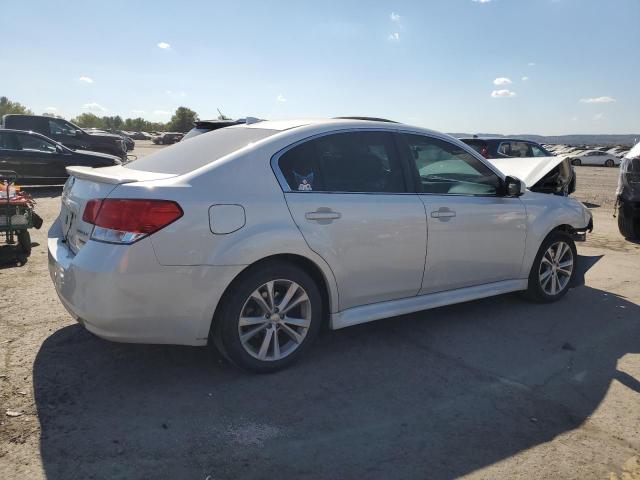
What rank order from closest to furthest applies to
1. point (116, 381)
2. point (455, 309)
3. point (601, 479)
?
point (601, 479) → point (116, 381) → point (455, 309)

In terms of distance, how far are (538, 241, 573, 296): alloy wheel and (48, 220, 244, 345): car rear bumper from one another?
3.38 m

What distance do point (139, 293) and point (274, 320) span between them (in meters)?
0.91

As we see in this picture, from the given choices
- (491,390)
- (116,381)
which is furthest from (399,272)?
(116,381)

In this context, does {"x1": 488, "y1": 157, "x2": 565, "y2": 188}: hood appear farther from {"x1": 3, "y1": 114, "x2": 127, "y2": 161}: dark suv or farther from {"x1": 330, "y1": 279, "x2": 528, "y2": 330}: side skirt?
{"x1": 3, "y1": 114, "x2": 127, "y2": 161}: dark suv

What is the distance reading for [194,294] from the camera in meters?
3.16

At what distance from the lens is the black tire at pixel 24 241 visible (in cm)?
639

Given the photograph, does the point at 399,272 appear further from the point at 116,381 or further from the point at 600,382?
the point at 116,381

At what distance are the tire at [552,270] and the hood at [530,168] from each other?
827mm

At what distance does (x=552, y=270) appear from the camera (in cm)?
532

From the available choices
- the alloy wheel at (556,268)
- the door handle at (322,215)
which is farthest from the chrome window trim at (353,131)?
the alloy wheel at (556,268)

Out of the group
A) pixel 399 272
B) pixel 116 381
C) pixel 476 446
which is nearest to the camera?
pixel 476 446

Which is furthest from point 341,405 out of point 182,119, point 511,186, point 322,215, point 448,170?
point 182,119

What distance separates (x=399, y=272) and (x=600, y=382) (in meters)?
1.57

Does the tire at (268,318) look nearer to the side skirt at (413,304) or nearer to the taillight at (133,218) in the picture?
the side skirt at (413,304)
